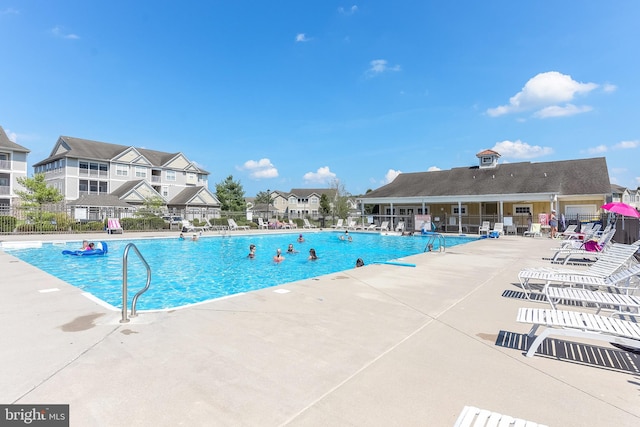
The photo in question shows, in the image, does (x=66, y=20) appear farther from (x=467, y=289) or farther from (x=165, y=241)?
(x=467, y=289)

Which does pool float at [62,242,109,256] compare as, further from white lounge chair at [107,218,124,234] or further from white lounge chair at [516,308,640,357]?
white lounge chair at [516,308,640,357]

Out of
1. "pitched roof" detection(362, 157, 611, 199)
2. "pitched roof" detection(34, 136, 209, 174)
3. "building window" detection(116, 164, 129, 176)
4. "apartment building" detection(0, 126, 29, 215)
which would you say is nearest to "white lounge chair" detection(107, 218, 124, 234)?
"apartment building" detection(0, 126, 29, 215)

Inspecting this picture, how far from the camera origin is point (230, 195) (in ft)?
168

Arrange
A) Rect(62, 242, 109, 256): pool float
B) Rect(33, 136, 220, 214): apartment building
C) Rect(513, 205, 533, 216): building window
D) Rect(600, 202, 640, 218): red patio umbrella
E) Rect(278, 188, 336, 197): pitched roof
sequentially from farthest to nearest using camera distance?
1. Rect(278, 188, 336, 197): pitched roof
2. Rect(33, 136, 220, 214): apartment building
3. Rect(513, 205, 533, 216): building window
4. Rect(62, 242, 109, 256): pool float
5. Rect(600, 202, 640, 218): red patio umbrella

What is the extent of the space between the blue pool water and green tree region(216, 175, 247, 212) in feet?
93.4

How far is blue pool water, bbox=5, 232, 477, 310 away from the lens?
30.8 ft

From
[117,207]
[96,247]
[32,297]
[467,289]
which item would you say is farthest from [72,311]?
[117,207]

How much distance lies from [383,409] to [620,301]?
4039 mm

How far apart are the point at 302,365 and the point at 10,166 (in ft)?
144

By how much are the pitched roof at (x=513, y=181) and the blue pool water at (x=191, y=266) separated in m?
9.40

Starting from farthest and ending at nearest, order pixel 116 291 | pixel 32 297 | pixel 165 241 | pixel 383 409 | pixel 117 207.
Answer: pixel 117 207, pixel 165 241, pixel 116 291, pixel 32 297, pixel 383 409

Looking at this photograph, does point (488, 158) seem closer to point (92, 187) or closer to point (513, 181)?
point (513, 181)

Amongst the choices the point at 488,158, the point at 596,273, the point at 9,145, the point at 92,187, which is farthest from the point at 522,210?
the point at 9,145

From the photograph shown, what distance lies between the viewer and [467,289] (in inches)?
266
